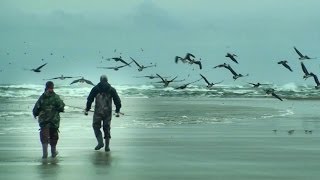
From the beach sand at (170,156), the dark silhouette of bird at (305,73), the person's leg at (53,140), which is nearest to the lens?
the beach sand at (170,156)

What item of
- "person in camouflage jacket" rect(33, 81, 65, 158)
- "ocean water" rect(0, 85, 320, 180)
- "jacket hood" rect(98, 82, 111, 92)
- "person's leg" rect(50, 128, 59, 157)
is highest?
"jacket hood" rect(98, 82, 111, 92)

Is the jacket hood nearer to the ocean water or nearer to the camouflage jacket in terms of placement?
the ocean water

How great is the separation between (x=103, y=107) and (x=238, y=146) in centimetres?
376

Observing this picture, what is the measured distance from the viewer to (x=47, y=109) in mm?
15953

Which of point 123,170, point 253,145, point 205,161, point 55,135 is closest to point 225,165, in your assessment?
point 205,161

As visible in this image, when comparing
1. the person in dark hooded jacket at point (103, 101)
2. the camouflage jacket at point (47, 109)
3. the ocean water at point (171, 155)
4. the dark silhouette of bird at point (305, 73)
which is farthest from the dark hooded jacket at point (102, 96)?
the dark silhouette of bird at point (305, 73)

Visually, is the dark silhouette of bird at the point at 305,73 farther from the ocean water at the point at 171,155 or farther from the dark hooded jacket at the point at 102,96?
the dark hooded jacket at the point at 102,96

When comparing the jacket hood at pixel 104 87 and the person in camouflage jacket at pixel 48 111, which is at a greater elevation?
the jacket hood at pixel 104 87

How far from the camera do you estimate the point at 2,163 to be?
47.6 ft

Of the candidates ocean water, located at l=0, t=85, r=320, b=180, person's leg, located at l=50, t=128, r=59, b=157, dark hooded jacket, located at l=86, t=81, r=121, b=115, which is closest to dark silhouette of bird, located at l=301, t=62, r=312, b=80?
ocean water, located at l=0, t=85, r=320, b=180

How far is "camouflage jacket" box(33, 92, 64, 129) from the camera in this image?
1595cm

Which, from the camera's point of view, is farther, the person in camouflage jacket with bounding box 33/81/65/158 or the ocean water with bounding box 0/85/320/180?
the person in camouflage jacket with bounding box 33/81/65/158

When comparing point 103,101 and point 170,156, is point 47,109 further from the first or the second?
point 170,156

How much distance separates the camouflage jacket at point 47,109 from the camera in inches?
628
